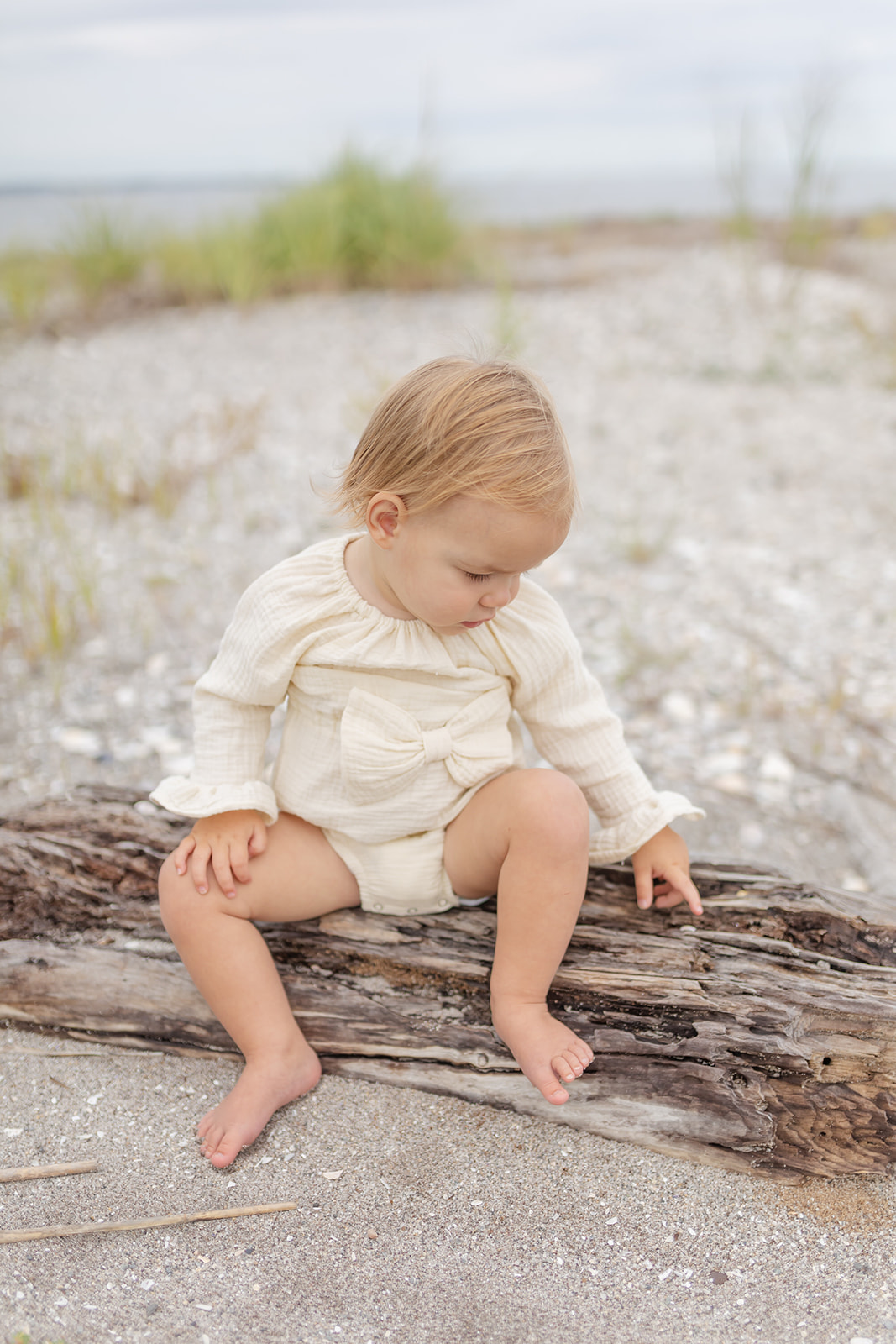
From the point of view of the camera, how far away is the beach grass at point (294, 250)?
8.12 meters

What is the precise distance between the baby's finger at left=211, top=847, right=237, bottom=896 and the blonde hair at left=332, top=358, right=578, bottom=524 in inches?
27.5

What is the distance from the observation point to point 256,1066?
6.46 feet

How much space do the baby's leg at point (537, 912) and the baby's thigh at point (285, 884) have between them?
0.34 metres

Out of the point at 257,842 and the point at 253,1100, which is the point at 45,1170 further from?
the point at 257,842

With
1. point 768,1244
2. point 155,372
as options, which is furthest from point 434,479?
point 155,372

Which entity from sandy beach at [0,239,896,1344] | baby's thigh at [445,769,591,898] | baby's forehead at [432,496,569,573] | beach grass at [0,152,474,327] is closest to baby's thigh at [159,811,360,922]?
baby's thigh at [445,769,591,898]

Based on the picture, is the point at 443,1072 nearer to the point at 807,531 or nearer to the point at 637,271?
the point at 807,531

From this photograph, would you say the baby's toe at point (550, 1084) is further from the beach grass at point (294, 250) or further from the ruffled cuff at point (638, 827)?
the beach grass at point (294, 250)

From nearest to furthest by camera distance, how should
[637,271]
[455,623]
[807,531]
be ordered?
[455,623], [807,531], [637,271]

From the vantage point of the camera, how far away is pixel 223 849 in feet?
6.56

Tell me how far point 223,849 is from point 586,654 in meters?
2.00

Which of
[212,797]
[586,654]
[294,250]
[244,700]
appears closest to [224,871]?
[212,797]

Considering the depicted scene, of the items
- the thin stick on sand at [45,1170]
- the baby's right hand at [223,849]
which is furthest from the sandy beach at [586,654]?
the baby's right hand at [223,849]

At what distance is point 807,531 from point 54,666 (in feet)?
10.2
